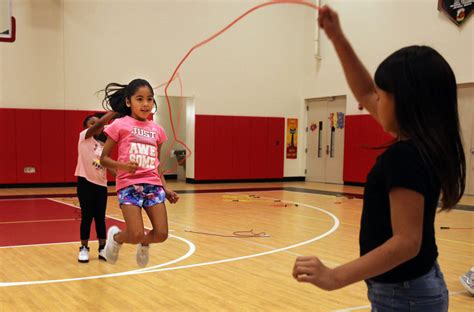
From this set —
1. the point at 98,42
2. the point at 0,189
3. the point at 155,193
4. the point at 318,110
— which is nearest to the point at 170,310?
the point at 155,193

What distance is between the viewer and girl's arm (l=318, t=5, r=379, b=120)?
5.09 ft

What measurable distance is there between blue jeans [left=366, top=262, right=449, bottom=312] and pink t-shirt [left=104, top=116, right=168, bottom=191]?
2941 mm

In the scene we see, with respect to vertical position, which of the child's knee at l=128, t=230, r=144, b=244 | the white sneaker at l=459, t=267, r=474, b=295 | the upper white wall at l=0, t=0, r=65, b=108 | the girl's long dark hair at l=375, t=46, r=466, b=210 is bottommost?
the white sneaker at l=459, t=267, r=474, b=295

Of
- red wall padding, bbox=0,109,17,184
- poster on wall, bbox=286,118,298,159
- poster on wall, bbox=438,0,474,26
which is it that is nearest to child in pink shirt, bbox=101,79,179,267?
red wall padding, bbox=0,109,17,184

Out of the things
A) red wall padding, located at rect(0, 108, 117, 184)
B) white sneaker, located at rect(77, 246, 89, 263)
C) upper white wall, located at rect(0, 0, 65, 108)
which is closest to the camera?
white sneaker, located at rect(77, 246, 89, 263)

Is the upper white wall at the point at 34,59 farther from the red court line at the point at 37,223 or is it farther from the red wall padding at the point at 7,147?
the red court line at the point at 37,223

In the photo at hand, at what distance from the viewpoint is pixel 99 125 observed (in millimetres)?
5242

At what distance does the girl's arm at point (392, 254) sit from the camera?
135cm

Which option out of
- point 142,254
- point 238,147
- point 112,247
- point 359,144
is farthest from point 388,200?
point 238,147

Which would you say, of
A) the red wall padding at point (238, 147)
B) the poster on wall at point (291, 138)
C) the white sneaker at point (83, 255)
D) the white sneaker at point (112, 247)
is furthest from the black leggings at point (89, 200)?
the poster on wall at point (291, 138)

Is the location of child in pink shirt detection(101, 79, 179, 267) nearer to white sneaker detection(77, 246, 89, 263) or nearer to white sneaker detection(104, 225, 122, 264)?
white sneaker detection(104, 225, 122, 264)

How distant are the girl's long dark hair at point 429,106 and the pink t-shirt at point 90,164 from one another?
4.48m

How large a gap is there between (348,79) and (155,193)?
9.06ft

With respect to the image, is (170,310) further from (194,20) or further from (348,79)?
(194,20)
